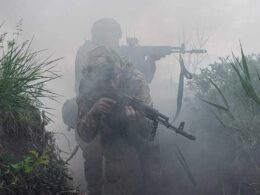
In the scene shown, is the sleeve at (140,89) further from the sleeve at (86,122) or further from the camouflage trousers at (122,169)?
the sleeve at (86,122)

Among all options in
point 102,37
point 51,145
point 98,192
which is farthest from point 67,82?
point 51,145

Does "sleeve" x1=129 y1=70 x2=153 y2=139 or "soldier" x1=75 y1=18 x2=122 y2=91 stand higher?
"soldier" x1=75 y1=18 x2=122 y2=91

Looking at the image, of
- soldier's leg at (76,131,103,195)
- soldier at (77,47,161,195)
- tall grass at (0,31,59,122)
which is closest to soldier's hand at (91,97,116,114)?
soldier at (77,47,161,195)

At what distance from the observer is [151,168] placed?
19.2ft

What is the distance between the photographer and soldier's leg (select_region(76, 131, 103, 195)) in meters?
6.04

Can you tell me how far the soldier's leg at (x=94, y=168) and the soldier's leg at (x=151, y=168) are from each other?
26.7 inches

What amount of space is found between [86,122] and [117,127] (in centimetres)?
44

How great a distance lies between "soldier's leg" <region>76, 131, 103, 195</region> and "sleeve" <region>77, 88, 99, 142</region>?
34cm

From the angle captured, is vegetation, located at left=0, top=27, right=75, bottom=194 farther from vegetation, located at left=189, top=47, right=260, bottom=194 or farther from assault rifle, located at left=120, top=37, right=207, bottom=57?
assault rifle, located at left=120, top=37, right=207, bottom=57

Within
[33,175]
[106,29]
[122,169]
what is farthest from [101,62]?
[106,29]

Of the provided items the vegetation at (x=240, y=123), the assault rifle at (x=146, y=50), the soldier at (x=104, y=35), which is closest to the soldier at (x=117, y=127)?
the vegetation at (x=240, y=123)

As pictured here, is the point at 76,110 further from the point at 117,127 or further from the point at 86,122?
the point at 117,127

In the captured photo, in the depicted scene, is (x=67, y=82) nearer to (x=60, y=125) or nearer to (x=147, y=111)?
(x=60, y=125)

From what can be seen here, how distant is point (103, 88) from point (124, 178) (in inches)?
50.3
